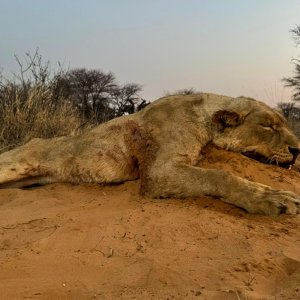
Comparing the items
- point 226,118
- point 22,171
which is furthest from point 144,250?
point 22,171

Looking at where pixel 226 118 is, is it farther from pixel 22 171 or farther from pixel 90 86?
pixel 90 86

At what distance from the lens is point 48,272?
2.82m

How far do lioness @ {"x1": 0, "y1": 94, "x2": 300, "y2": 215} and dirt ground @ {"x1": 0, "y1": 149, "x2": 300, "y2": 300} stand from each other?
0.92 ft

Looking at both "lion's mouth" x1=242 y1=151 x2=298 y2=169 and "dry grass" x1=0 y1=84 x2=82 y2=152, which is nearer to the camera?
"lion's mouth" x1=242 y1=151 x2=298 y2=169

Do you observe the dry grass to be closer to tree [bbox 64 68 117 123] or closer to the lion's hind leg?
the lion's hind leg

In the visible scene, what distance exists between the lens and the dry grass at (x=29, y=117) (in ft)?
26.9

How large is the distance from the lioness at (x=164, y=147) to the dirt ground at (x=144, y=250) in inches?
11.1

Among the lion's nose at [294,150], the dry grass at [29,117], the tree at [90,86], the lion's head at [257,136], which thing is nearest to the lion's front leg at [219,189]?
the lion's head at [257,136]

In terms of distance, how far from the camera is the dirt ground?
8.36 feet

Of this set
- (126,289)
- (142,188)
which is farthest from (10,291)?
(142,188)

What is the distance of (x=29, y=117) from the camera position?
335 inches

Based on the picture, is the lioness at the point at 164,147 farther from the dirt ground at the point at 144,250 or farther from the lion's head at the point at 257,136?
the dirt ground at the point at 144,250

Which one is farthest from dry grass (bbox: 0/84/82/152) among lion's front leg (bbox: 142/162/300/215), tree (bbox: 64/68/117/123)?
tree (bbox: 64/68/117/123)

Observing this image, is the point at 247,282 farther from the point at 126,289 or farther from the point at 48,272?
the point at 48,272
